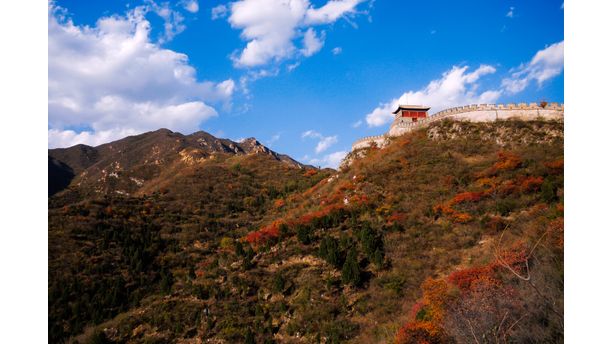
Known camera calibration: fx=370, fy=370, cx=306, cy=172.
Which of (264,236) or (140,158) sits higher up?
(140,158)

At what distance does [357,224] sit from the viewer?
93.1ft

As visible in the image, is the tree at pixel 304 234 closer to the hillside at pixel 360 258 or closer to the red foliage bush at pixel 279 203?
the hillside at pixel 360 258

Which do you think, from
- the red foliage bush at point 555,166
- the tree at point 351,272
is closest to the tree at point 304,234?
the tree at point 351,272

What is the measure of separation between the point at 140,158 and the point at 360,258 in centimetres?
8726

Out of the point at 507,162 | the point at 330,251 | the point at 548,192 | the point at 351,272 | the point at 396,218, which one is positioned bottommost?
the point at 351,272

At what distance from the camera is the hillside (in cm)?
1416

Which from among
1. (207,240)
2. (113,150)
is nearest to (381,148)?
(207,240)

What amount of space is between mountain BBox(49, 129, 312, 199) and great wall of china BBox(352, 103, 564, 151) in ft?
84.7

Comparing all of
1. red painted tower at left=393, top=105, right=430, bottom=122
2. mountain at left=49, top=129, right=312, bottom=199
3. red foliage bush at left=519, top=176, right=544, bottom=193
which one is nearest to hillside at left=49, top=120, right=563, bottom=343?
red foliage bush at left=519, top=176, right=544, bottom=193

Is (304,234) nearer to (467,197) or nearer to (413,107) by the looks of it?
(467,197)

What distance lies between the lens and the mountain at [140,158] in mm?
70750

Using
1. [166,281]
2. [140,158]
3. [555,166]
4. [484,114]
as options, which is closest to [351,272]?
[166,281]

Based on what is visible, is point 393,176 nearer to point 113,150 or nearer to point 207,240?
point 207,240

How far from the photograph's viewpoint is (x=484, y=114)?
38.5 m
